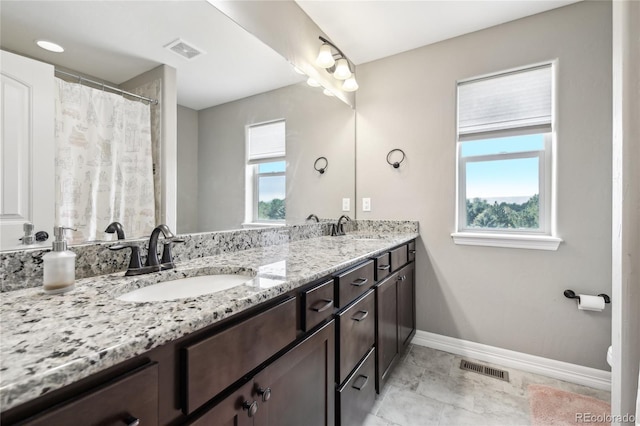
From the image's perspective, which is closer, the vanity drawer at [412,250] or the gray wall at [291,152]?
the gray wall at [291,152]

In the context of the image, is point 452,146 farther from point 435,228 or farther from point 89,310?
point 89,310

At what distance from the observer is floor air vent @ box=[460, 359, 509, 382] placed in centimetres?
188

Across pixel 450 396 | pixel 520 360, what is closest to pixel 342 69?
pixel 450 396

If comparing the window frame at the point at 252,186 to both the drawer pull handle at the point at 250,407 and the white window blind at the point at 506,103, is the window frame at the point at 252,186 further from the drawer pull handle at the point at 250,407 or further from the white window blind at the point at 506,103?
the white window blind at the point at 506,103

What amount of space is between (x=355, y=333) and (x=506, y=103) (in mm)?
1960

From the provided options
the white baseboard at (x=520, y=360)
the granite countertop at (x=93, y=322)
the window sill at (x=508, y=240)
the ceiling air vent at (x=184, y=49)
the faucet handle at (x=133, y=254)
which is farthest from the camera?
the window sill at (x=508, y=240)

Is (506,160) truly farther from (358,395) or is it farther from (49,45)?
(49,45)

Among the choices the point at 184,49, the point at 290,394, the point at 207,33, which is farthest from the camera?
the point at 207,33

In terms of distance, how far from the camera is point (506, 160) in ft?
6.82

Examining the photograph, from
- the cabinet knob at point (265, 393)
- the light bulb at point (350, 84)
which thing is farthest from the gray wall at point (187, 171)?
the light bulb at point (350, 84)

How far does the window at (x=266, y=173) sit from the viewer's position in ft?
5.20

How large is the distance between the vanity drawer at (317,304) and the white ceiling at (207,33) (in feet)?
3.17

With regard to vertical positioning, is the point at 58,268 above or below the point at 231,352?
above

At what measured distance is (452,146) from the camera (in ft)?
7.14
